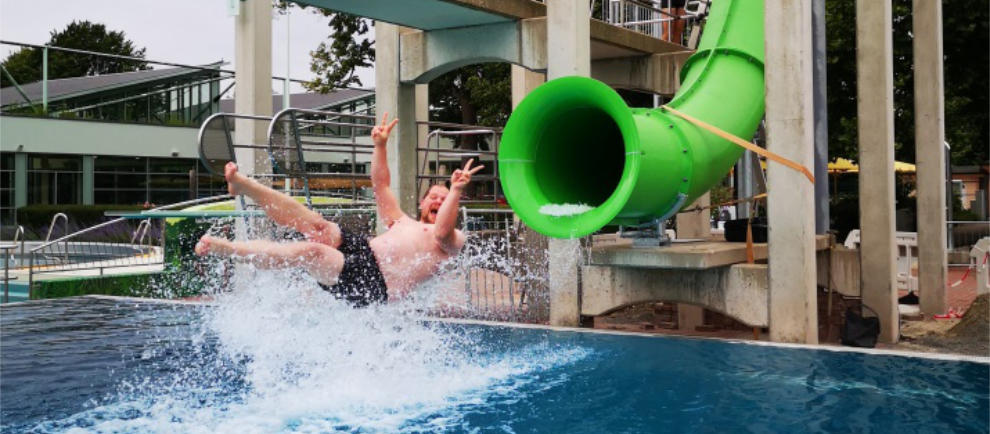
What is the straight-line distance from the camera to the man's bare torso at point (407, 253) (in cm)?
746

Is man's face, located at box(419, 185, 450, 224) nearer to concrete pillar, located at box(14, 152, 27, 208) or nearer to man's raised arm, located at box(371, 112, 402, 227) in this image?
man's raised arm, located at box(371, 112, 402, 227)

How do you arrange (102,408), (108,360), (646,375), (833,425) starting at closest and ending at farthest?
(833,425) < (102,408) < (646,375) < (108,360)

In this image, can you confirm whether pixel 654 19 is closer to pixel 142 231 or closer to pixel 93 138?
pixel 142 231

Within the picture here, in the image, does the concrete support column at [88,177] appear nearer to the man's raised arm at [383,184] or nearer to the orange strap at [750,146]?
the man's raised arm at [383,184]

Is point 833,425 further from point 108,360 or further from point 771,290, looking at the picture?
point 108,360

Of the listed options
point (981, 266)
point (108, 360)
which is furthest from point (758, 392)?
point (981, 266)

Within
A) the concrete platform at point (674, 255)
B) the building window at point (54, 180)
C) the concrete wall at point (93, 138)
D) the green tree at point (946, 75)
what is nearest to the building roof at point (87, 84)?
the concrete wall at point (93, 138)

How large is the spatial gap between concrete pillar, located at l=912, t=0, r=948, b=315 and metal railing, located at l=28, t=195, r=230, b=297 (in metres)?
9.74

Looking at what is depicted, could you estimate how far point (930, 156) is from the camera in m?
11.1

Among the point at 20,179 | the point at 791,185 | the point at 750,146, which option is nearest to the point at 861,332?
the point at 791,185

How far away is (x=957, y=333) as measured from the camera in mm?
9305

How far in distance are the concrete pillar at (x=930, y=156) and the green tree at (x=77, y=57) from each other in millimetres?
47782

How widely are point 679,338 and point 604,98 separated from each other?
237 centimetres

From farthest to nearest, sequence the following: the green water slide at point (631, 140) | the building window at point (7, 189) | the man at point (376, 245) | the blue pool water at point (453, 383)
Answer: the building window at point (7, 189) → the green water slide at point (631, 140) → the man at point (376, 245) → the blue pool water at point (453, 383)
